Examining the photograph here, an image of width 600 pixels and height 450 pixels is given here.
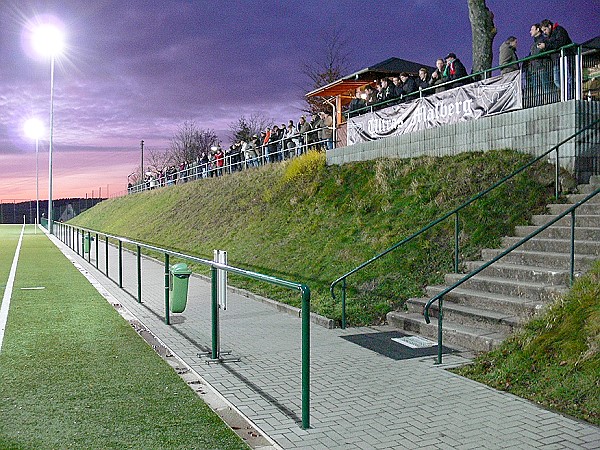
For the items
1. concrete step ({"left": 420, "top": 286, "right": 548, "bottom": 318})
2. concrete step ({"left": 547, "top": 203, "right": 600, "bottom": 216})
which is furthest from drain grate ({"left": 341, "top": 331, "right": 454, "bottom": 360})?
concrete step ({"left": 547, "top": 203, "right": 600, "bottom": 216})

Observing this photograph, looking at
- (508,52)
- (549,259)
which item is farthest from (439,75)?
(549,259)

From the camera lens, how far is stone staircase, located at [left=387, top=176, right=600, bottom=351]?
7777 mm

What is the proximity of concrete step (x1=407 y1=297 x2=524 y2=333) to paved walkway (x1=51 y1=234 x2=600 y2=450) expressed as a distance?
76 centimetres

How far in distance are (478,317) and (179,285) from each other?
4471 millimetres

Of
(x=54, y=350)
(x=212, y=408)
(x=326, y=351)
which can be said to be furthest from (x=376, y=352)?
(x=54, y=350)

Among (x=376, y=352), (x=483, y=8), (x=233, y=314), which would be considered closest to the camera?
(x=376, y=352)

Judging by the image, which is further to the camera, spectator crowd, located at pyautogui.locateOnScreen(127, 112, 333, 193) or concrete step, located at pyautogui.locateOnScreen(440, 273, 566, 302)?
spectator crowd, located at pyautogui.locateOnScreen(127, 112, 333, 193)

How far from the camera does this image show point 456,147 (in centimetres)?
1411

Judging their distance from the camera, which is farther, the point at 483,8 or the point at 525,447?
the point at 483,8

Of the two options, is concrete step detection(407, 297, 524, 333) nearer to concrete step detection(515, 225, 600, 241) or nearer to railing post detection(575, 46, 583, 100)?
concrete step detection(515, 225, 600, 241)

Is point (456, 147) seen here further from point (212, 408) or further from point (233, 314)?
point (212, 408)

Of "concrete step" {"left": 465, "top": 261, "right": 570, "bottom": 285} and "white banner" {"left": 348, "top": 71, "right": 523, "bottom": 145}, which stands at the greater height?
"white banner" {"left": 348, "top": 71, "right": 523, "bottom": 145}

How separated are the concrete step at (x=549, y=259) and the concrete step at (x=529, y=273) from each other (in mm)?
133

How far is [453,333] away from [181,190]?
30.2 m
